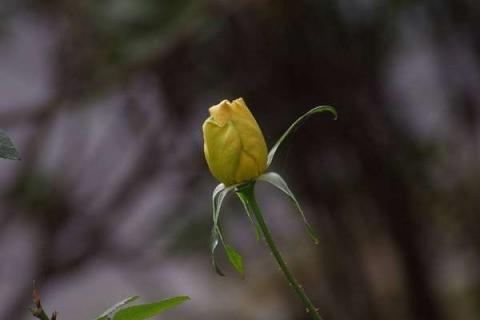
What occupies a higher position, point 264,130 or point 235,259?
point 264,130

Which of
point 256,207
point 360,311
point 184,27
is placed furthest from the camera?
point 360,311

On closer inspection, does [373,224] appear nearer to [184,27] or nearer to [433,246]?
[433,246]

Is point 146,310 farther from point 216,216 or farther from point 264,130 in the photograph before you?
point 264,130

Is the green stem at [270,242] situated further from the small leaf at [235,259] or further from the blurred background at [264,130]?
the blurred background at [264,130]

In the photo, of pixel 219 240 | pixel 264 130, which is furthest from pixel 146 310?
pixel 264 130

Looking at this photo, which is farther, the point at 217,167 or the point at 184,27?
the point at 184,27

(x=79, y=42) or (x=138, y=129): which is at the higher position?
(x=79, y=42)

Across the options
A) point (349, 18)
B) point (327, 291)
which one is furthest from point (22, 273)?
point (349, 18)
